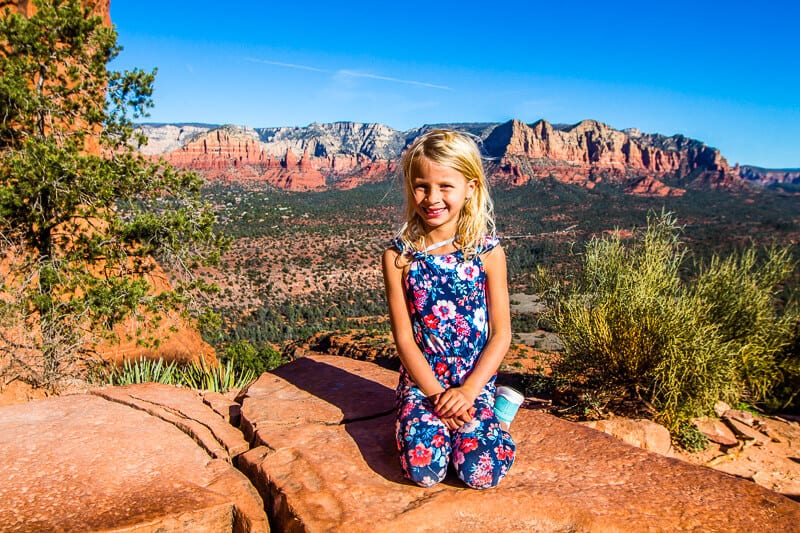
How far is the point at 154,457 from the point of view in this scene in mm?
2611

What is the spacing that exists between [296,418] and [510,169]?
8522cm

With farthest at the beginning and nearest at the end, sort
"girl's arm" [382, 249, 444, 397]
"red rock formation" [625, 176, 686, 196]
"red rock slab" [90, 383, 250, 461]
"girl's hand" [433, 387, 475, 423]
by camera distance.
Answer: "red rock formation" [625, 176, 686, 196], "red rock slab" [90, 383, 250, 461], "girl's arm" [382, 249, 444, 397], "girl's hand" [433, 387, 475, 423]

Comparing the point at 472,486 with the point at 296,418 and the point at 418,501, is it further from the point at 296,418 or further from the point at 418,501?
the point at 296,418

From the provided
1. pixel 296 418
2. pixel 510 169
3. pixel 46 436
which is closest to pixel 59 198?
pixel 46 436

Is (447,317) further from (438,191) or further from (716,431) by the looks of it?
(716,431)

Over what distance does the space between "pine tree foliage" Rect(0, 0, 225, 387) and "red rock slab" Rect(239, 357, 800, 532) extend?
387 cm

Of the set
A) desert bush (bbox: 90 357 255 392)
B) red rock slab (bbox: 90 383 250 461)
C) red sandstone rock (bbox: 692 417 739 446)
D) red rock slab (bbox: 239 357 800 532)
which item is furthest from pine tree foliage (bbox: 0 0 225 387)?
red sandstone rock (bbox: 692 417 739 446)

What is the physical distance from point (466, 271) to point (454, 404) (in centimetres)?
74

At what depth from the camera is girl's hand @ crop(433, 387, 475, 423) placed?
244 centimetres

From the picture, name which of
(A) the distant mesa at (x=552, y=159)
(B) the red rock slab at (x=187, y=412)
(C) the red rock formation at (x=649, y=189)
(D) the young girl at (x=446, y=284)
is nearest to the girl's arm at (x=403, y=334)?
(D) the young girl at (x=446, y=284)

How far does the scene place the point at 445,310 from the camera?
9.25ft

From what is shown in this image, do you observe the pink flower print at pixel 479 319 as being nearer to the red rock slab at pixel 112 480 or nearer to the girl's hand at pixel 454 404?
the girl's hand at pixel 454 404

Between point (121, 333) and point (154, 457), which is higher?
point (154, 457)

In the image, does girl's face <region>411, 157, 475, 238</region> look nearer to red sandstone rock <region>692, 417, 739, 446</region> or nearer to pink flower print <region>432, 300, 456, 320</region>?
pink flower print <region>432, 300, 456, 320</region>
